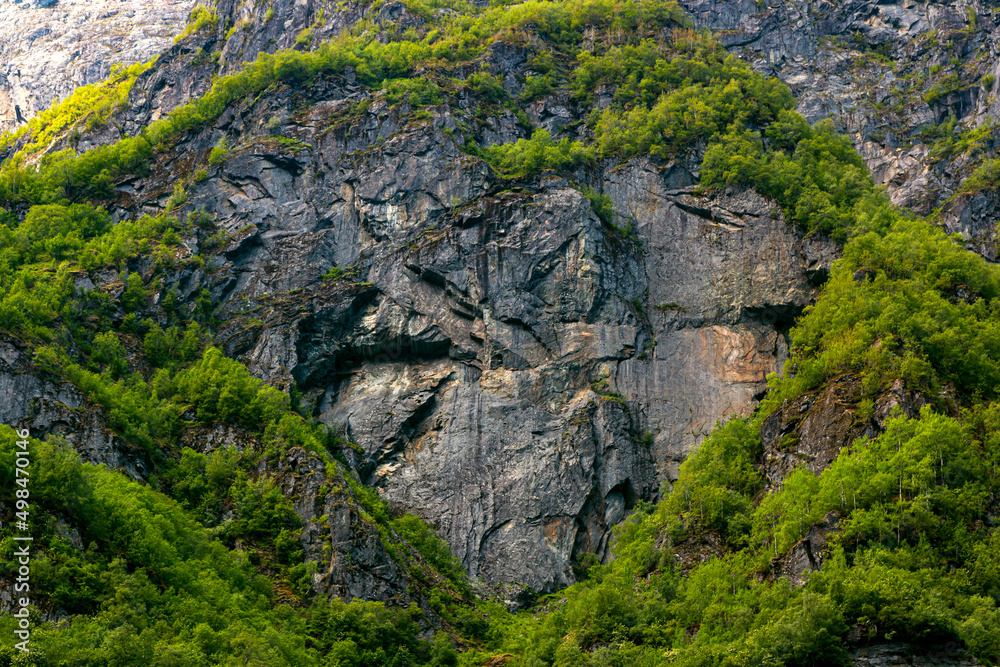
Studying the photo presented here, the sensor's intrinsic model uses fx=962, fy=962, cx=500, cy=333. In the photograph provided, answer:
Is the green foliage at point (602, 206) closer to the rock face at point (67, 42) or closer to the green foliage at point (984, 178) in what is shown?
the green foliage at point (984, 178)

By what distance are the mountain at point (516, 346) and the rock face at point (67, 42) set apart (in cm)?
3624

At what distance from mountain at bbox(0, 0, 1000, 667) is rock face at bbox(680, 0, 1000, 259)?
0.52 m

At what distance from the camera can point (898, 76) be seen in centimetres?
11125

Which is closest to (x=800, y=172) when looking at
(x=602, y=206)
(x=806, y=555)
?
(x=602, y=206)

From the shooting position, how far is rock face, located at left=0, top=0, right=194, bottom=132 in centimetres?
14876

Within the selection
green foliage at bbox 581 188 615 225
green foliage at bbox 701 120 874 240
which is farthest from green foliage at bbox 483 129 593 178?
green foliage at bbox 701 120 874 240

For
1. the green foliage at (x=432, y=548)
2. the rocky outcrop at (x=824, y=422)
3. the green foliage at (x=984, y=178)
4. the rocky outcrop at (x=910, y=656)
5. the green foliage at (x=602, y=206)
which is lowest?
the green foliage at (x=432, y=548)

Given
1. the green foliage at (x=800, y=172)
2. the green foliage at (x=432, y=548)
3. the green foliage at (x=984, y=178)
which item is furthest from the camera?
the green foliage at (x=984, y=178)

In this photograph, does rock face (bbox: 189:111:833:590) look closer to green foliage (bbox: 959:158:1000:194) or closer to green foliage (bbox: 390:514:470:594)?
green foliage (bbox: 390:514:470:594)

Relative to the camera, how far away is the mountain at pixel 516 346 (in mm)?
55719

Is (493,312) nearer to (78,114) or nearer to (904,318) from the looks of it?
(904,318)

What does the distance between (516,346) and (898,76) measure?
63306mm

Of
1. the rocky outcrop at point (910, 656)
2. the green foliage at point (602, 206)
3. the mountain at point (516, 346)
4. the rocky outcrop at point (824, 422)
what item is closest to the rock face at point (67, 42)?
the mountain at point (516, 346)

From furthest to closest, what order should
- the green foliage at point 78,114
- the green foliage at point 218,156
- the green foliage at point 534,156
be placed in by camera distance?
1. the green foliage at point 78,114
2. the green foliage at point 218,156
3. the green foliage at point 534,156
